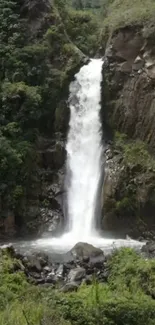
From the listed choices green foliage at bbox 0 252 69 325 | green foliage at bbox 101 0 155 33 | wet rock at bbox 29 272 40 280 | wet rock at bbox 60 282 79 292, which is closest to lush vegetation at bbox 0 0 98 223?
green foliage at bbox 101 0 155 33

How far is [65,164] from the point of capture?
2828cm

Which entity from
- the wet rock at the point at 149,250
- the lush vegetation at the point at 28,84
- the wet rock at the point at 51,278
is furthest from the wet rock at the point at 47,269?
the lush vegetation at the point at 28,84

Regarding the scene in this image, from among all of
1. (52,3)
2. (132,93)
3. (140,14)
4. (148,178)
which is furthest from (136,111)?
(52,3)

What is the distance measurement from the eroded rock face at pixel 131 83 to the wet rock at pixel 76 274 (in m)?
11.6

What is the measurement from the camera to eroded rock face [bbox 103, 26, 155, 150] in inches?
1120

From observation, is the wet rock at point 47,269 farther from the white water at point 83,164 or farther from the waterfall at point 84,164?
the waterfall at point 84,164

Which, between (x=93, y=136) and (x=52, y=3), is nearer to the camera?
(x=93, y=136)

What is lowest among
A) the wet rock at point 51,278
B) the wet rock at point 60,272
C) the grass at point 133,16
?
the wet rock at point 51,278

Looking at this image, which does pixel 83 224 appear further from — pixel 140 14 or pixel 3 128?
pixel 140 14

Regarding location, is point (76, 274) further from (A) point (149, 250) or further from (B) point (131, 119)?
(B) point (131, 119)

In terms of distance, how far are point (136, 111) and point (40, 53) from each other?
714 centimetres

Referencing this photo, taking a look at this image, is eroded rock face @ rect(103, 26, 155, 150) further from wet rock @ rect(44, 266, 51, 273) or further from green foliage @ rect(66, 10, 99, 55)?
wet rock @ rect(44, 266, 51, 273)

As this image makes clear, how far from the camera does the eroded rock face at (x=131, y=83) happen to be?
28.5m

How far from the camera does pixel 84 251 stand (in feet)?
65.8
